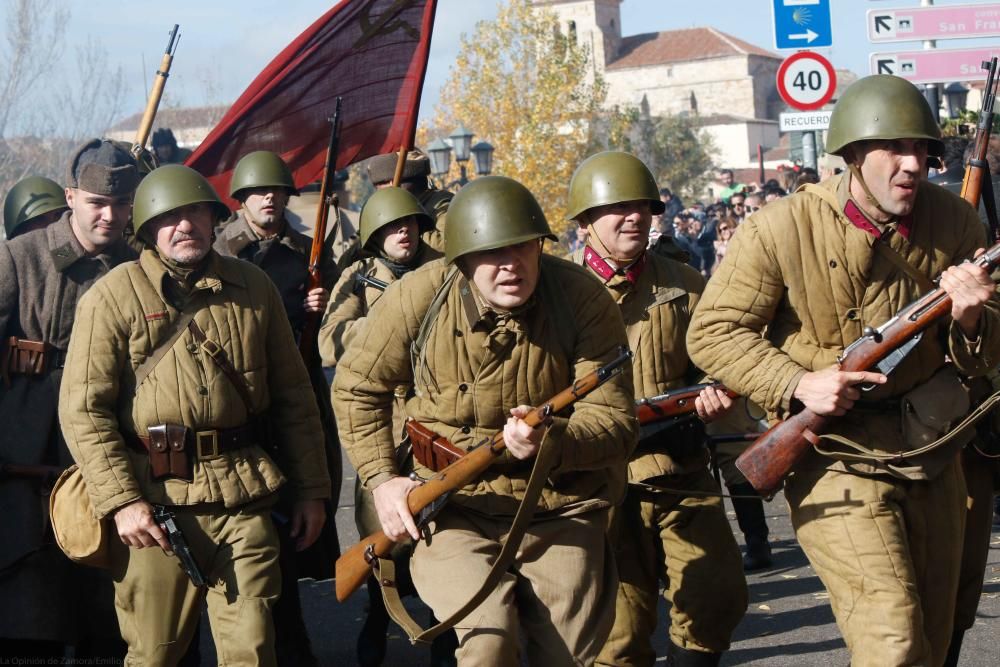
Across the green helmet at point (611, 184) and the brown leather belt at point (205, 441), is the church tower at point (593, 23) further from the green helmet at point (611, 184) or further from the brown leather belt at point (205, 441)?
the brown leather belt at point (205, 441)

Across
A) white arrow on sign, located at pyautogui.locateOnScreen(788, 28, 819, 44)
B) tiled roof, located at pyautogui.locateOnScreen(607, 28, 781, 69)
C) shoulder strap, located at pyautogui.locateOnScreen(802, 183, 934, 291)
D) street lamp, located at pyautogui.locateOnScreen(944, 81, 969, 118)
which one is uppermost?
tiled roof, located at pyautogui.locateOnScreen(607, 28, 781, 69)

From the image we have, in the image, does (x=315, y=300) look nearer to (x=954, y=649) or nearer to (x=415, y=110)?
(x=415, y=110)

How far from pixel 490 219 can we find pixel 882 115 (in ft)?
4.40

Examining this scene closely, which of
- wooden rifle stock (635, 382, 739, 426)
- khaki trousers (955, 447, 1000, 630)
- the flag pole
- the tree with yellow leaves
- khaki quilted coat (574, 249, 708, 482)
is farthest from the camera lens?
the tree with yellow leaves

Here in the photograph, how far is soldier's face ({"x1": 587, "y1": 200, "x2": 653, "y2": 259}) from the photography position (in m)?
6.02

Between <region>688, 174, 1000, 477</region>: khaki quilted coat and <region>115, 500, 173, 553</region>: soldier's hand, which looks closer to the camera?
<region>688, 174, 1000, 477</region>: khaki quilted coat

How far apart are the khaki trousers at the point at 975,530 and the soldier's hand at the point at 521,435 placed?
186cm

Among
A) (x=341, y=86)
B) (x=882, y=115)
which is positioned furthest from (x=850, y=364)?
(x=341, y=86)

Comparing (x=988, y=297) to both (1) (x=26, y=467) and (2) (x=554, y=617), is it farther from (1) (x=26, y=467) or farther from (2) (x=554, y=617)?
(1) (x=26, y=467)

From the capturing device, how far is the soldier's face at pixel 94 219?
6.16 meters

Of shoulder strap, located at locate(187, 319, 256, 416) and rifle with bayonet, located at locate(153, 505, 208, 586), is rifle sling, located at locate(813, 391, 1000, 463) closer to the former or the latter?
shoulder strap, located at locate(187, 319, 256, 416)

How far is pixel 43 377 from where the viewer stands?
6059 millimetres

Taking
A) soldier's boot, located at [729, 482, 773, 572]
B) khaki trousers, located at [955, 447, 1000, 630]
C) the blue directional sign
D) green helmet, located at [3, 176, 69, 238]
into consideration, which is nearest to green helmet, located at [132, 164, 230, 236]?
green helmet, located at [3, 176, 69, 238]

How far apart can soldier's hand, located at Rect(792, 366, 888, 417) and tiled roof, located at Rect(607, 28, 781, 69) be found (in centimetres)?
12937
